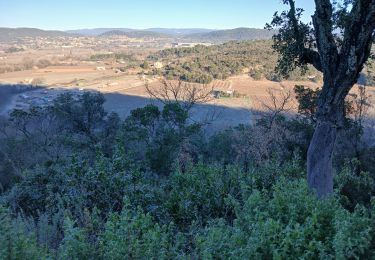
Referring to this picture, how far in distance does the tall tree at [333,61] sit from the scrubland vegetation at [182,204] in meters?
0.57

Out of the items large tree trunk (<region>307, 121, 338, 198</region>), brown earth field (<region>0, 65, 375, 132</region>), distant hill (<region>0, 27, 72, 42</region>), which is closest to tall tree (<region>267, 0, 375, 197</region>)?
large tree trunk (<region>307, 121, 338, 198</region>)

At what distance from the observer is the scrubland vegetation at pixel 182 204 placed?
303 cm

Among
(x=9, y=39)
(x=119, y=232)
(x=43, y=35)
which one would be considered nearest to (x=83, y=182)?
(x=119, y=232)

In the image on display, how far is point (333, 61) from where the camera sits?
6.17 metres

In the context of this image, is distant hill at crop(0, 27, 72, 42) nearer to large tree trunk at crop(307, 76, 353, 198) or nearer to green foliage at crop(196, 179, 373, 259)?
large tree trunk at crop(307, 76, 353, 198)

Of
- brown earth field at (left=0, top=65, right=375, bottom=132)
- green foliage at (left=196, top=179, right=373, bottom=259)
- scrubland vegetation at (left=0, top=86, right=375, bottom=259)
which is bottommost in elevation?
brown earth field at (left=0, top=65, right=375, bottom=132)

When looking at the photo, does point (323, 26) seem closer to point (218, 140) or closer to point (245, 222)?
point (245, 222)

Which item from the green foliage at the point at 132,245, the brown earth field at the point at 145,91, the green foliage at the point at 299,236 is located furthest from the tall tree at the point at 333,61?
the brown earth field at the point at 145,91

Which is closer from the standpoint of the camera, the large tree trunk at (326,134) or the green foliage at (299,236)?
the green foliage at (299,236)

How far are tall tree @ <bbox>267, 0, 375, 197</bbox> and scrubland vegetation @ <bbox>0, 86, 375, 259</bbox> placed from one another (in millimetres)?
568

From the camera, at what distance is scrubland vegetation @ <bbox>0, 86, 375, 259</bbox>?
9.94 ft

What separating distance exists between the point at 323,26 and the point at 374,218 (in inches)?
147

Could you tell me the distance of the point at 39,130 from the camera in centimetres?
1792

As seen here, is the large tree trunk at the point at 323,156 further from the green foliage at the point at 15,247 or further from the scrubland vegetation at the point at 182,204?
the green foliage at the point at 15,247
